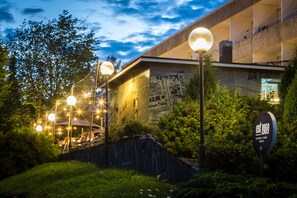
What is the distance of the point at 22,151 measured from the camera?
26859 mm

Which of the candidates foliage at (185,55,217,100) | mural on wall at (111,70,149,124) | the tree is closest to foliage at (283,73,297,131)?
foliage at (185,55,217,100)

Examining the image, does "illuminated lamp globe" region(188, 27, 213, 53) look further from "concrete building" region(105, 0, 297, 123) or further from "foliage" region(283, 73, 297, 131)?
"concrete building" region(105, 0, 297, 123)

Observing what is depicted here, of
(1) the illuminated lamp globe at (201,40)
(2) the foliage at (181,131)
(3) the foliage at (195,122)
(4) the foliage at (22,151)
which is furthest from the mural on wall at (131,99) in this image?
(1) the illuminated lamp globe at (201,40)

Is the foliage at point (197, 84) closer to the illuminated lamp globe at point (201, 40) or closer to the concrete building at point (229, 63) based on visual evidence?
the concrete building at point (229, 63)

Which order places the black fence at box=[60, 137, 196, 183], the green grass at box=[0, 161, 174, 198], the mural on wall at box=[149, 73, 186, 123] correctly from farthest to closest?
the mural on wall at box=[149, 73, 186, 123] → the black fence at box=[60, 137, 196, 183] → the green grass at box=[0, 161, 174, 198]

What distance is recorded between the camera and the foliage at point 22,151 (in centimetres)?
2591

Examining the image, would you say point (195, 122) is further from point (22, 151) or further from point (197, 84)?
point (22, 151)

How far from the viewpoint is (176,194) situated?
9250 mm

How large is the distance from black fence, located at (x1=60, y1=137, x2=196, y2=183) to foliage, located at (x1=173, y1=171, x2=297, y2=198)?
252 centimetres

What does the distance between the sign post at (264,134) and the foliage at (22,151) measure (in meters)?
18.5

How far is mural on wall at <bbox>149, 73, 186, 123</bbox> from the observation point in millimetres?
23875

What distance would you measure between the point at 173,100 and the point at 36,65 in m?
25.8

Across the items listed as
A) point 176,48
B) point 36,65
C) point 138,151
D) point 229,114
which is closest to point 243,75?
point 229,114

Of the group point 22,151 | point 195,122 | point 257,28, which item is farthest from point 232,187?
point 257,28
